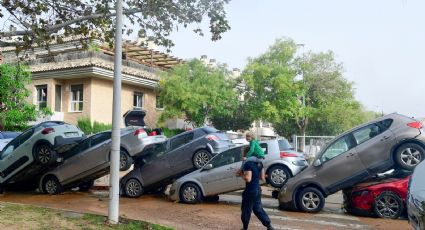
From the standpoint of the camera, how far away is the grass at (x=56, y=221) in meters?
7.89

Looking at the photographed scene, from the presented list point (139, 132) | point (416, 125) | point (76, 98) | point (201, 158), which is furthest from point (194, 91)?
point (416, 125)

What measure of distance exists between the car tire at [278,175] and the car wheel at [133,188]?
4117 millimetres

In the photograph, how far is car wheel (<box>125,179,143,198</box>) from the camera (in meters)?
14.2

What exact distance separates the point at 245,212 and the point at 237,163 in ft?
13.5

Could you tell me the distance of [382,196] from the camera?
10.5m

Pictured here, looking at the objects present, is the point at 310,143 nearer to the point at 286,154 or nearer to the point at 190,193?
the point at 286,154

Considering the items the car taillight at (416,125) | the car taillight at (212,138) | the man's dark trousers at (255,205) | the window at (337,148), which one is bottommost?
the man's dark trousers at (255,205)

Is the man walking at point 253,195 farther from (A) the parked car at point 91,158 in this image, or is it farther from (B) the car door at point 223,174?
(A) the parked car at point 91,158

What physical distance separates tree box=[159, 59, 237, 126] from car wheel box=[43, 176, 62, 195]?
13.0 metres

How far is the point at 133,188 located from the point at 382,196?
7.44 metres

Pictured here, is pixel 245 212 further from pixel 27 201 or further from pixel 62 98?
pixel 62 98

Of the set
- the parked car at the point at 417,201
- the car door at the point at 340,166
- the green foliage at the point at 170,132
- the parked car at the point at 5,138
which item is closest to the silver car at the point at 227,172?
the car door at the point at 340,166

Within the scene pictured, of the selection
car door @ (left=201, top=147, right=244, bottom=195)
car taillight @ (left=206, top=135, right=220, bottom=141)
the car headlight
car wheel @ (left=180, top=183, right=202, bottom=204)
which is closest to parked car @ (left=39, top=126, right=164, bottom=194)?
car taillight @ (left=206, top=135, right=220, bottom=141)

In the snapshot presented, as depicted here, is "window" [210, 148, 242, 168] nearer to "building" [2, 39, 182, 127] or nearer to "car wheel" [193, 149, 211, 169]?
"car wheel" [193, 149, 211, 169]
